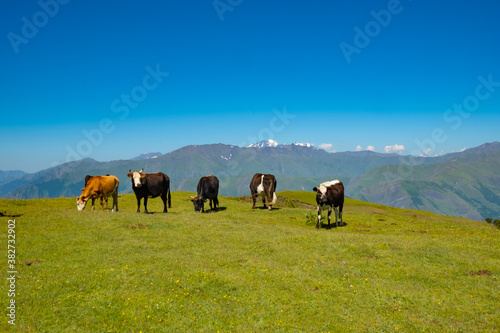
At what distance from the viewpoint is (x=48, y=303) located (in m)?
11.4

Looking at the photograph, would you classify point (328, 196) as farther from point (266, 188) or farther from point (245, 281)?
point (245, 281)

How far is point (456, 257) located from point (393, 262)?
3.79m

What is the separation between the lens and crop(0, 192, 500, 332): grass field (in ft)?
34.7

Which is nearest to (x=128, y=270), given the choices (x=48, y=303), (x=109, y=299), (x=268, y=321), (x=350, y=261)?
(x=109, y=299)

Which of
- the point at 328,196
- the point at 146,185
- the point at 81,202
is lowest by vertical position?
the point at 81,202

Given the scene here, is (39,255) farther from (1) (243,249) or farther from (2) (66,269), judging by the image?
(1) (243,249)

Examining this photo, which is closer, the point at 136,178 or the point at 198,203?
the point at 136,178

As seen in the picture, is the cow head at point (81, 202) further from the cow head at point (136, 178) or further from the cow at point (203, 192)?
the cow at point (203, 192)

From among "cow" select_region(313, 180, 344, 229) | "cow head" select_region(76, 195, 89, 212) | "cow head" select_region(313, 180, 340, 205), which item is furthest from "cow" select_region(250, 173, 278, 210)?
"cow head" select_region(76, 195, 89, 212)

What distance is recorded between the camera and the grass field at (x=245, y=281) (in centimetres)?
1057

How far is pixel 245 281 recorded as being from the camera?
44.4ft

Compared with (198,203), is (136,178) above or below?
above

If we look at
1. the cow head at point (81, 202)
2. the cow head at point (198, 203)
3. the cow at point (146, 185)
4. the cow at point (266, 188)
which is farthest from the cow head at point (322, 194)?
the cow head at point (81, 202)

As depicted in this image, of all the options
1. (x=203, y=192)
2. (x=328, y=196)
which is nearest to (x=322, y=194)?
(x=328, y=196)
